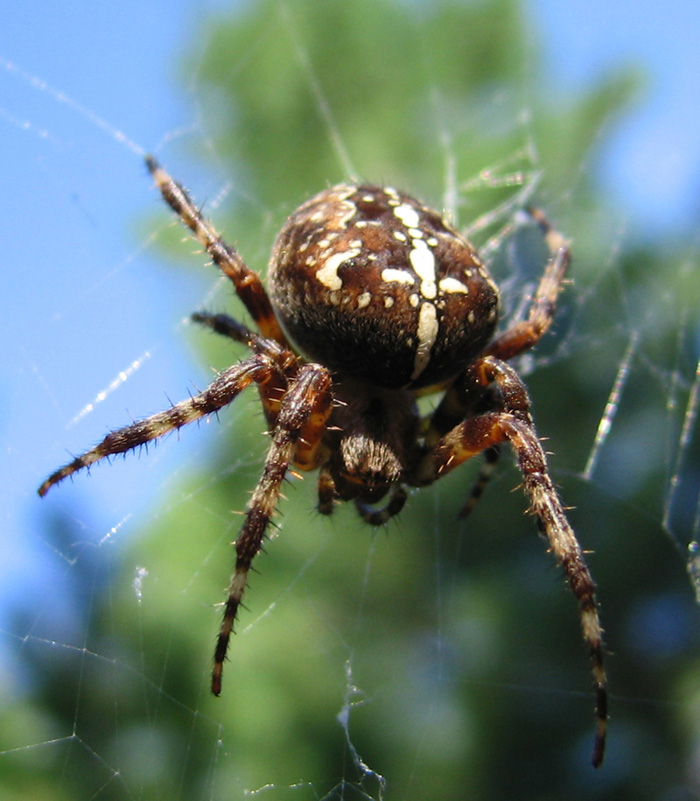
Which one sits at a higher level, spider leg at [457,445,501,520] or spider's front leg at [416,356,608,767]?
spider's front leg at [416,356,608,767]

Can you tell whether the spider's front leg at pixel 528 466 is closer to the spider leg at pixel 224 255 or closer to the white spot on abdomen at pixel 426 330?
the white spot on abdomen at pixel 426 330

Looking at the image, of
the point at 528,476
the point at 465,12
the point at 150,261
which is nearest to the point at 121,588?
the point at 528,476

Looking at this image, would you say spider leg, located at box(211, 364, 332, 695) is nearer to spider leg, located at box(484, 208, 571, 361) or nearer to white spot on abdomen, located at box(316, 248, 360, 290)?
white spot on abdomen, located at box(316, 248, 360, 290)

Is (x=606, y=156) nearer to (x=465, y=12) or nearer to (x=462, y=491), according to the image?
(x=465, y=12)

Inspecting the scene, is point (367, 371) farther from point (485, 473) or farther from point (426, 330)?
point (485, 473)

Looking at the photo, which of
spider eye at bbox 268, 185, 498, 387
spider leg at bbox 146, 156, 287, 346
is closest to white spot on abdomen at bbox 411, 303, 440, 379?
Result: spider eye at bbox 268, 185, 498, 387

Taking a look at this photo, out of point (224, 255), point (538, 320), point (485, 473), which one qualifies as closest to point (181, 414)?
point (224, 255)
